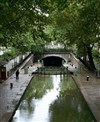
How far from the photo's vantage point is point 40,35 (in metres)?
32.9

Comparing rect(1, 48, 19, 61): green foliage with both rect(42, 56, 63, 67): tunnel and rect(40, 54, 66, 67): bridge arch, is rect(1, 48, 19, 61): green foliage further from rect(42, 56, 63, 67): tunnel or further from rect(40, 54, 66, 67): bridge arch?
rect(42, 56, 63, 67): tunnel

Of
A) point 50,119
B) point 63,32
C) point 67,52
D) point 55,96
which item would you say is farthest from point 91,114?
point 67,52

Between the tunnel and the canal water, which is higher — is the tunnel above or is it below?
above

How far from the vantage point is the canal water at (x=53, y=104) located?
70.8 feet

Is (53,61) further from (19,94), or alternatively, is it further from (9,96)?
(9,96)

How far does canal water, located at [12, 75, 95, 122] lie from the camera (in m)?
21.6

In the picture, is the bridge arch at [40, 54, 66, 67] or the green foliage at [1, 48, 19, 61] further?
the bridge arch at [40, 54, 66, 67]

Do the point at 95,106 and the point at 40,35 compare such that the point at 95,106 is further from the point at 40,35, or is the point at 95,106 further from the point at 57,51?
the point at 57,51

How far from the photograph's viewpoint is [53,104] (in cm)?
2616

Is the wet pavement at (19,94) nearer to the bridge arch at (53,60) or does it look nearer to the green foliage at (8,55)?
the green foliage at (8,55)

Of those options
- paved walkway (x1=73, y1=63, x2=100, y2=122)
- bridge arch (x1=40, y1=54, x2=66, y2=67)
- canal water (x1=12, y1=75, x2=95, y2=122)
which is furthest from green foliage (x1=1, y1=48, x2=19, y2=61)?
paved walkway (x1=73, y1=63, x2=100, y2=122)

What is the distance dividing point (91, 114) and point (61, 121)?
2411 millimetres

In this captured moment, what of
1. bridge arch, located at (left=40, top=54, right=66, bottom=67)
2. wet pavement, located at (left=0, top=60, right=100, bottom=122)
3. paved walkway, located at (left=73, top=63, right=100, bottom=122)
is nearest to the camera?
wet pavement, located at (left=0, top=60, right=100, bottom=122)

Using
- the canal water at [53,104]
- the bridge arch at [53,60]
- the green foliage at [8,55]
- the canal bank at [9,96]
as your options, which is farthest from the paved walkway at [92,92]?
the bridge arch at [53,60]
